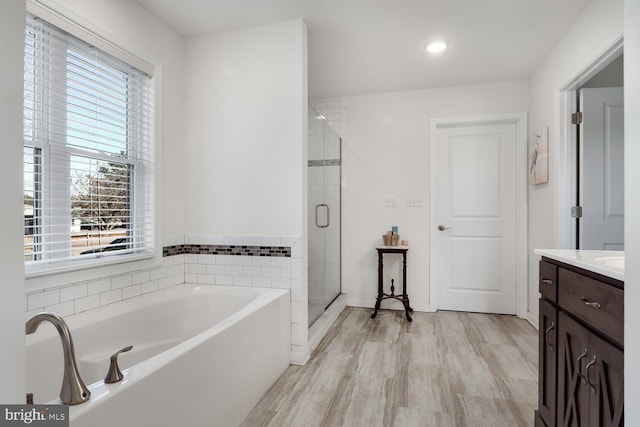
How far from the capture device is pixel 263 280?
238cm

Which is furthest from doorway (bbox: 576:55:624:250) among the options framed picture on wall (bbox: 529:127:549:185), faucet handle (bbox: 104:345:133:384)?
faucet handle (bbox: 104:345:133:384)

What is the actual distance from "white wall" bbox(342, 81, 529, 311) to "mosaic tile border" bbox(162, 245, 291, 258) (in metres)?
1.55

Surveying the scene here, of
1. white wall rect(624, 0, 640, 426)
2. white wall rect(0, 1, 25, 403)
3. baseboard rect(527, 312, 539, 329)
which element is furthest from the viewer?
baseboard rect(527, 312, 539, 329)

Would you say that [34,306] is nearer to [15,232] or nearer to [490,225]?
[15,232]

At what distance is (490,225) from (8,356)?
3.67 m

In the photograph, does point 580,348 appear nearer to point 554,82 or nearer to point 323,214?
point 323,214

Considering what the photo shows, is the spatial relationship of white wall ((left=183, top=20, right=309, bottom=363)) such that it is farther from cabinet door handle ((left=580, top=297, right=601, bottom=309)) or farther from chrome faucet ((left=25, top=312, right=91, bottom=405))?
cabinet door handle ((left=580, top=297, right=601, bottom=309))

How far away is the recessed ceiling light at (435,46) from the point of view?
8.49 feet

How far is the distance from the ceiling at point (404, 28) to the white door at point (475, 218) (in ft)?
2.16

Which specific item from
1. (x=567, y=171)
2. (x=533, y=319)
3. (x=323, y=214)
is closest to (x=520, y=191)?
(x=567, y=171)

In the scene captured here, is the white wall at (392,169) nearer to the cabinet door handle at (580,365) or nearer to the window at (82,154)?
the window at (82,154)

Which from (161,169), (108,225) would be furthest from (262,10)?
(108,225)

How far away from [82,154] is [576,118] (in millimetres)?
3351

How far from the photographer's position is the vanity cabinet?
0.93 m
